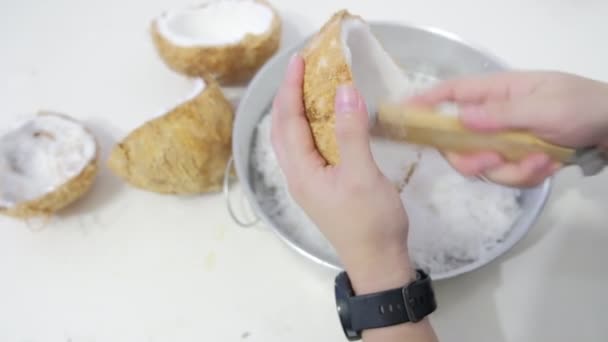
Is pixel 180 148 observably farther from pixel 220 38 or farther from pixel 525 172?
pixel 525 172

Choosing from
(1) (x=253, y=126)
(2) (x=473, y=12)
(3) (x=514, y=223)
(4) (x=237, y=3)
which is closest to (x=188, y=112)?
(1) (x=253, y=126)

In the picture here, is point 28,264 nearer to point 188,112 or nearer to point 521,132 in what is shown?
point 188,112

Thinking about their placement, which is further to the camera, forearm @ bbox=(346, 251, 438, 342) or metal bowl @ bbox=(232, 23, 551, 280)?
metal bowl @ bbox=(232, 23, 551, 280)

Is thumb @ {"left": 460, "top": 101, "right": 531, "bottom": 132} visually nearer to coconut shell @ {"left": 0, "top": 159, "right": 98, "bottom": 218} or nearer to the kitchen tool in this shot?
the kitchen tool

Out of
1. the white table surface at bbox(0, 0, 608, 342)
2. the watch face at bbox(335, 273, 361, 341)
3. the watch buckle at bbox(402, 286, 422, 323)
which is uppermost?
the watch buckle at bbox(402, 286, 422, 323)

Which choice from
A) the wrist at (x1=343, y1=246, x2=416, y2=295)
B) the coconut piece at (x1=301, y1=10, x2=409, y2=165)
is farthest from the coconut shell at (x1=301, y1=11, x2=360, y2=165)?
the wrist at (x1=343, y1=246, x2=416, y2=295)

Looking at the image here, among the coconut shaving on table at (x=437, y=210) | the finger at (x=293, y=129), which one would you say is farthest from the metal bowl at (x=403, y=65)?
the finger at (x=293, y=129)

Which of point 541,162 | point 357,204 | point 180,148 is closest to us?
point 357,204

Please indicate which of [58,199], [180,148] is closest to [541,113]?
[180,148]

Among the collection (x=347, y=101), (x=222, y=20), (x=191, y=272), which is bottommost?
(x=191, y=272)
